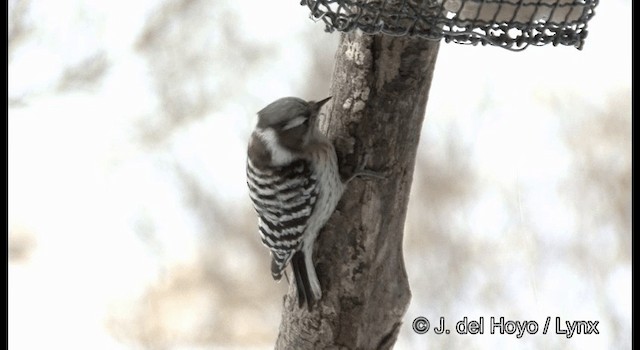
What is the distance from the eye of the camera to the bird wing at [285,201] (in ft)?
5.71

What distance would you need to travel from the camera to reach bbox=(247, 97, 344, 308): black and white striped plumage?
1.71 m

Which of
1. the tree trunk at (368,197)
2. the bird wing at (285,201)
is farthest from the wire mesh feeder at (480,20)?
the bird wing at (285,201)

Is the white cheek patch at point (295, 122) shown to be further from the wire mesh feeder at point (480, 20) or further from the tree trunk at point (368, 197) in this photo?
the wire mesh feeder at point (480, 20)

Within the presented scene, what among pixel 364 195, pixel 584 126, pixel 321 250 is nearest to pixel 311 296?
pixel 321 250

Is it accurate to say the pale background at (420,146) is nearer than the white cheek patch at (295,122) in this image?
No

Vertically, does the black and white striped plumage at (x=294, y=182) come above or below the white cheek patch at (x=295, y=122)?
below

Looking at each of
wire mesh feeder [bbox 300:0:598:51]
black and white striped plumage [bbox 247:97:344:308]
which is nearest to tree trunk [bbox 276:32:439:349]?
black and white striped plumage [bbox 247:97:344:308]

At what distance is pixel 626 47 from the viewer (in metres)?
2.54

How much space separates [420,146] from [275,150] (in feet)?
2.53

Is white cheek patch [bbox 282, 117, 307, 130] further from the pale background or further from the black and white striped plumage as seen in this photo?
the pale background

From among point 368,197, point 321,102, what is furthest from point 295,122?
point 368,197

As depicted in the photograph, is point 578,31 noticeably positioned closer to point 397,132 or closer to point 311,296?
point 397,132

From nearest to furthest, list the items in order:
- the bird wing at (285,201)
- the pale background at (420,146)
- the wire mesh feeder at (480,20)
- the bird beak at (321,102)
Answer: the wire mesh feeder at (480,20) → the bird beak at (321,102) → the bird wing at (285,201) → the pale background at (420,146)

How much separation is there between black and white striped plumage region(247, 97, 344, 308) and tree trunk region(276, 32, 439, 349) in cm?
3
